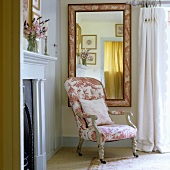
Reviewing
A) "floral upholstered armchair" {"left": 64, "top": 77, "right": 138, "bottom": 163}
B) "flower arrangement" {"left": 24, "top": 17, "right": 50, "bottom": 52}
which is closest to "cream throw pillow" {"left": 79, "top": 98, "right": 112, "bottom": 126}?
"floral upholstered armchair" {"left": 64, "top": 77, "right": 138, "bottom": 163}

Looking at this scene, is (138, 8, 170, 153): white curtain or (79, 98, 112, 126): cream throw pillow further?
(138, 8, 170, 153): white curtain

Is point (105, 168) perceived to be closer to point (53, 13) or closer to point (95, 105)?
point (95, 105)

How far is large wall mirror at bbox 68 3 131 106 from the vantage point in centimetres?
491

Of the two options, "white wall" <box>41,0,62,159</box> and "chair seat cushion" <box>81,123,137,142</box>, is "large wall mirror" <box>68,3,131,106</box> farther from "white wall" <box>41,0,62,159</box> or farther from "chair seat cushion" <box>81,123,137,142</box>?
"chair seat cushion" <box>81,123,137,142</box>

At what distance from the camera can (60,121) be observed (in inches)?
196

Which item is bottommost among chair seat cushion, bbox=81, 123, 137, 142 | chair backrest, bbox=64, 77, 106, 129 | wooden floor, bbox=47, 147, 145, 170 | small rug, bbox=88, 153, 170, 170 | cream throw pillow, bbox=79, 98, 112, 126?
wooden floor, bbox=47, 147, 145, 170

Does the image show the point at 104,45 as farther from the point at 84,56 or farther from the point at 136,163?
the point at 136,163

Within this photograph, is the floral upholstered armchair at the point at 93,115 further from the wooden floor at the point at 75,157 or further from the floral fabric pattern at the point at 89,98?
the wooden floor at the point at 75,157

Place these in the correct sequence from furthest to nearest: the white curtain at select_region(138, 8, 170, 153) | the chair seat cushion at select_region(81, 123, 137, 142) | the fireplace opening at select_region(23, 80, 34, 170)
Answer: the white curtain at select_region(138, 8, 170, 153) → the chair seat cushion at select_region(81, 123, 137, 142) → the fireplace opening at select_region(23, 80, 34, 170)

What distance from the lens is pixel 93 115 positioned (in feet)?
13.3

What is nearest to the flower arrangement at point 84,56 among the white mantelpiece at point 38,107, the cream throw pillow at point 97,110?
the cream throw pillow at point 97,110

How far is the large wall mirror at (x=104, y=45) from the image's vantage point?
4906 millimetres

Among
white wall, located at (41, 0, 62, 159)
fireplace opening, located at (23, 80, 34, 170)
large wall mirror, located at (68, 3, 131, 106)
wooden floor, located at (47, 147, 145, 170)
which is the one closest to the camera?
fireplace opening, located at (23, 80, 34, 170)

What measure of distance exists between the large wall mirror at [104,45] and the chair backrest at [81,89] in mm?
270
